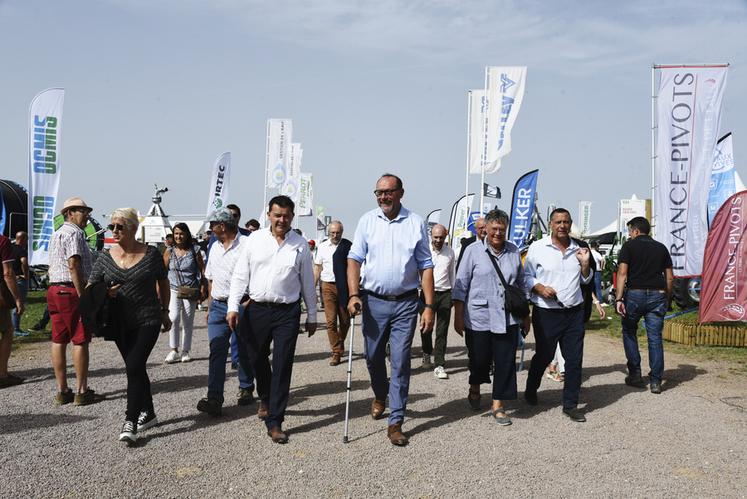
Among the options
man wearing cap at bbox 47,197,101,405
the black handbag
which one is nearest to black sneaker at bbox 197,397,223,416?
man wearing cap at bbox 47,197,101,405

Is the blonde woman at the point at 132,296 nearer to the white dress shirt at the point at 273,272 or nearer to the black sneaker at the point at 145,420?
the black sneaker at the point at 145,420

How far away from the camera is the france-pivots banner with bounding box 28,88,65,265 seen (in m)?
11.3

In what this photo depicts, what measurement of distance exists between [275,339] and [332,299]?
3943mm

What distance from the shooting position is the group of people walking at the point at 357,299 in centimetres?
499

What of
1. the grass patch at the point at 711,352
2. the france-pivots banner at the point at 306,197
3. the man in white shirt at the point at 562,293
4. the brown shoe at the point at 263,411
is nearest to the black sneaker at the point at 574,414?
the man in white shirt at the point at 562,293

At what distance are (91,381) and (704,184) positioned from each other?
31.7 ft

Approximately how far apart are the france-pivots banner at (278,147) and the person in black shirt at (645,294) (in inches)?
585

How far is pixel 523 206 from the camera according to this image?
14.5 metres

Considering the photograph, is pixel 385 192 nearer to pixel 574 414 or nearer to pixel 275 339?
pixel 275 339

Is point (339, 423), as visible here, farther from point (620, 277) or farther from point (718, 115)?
point (718, 115)

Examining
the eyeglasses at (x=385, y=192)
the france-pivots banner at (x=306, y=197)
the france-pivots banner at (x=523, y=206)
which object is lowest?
the eyeglasses at (x=385, y=192)

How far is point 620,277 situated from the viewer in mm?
7324

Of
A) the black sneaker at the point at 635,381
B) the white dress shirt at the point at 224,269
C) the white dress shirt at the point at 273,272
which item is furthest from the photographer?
the black sneaker at the point at 635,381

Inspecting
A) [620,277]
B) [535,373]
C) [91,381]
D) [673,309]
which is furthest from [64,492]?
[673,309]
